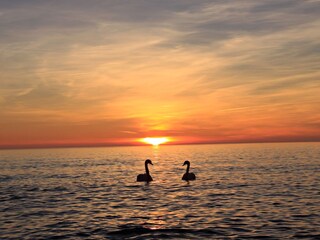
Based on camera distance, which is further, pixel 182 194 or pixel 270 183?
pixel 270 183

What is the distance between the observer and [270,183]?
1522 inches

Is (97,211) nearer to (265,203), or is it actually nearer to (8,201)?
(8,201)

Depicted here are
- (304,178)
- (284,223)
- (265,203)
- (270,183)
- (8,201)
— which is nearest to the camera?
(284,223)

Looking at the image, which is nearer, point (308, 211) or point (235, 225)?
point (235, 225)

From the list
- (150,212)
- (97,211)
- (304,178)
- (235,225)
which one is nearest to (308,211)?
(235,225)

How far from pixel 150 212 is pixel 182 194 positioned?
8.20 m

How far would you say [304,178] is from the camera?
42500 millimetres

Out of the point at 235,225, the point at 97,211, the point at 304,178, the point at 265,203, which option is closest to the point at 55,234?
the point at 97,211

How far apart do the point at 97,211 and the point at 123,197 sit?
6.19 meters

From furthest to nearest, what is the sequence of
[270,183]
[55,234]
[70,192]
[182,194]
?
[270,183], [70,192], [182,194], [55,234]

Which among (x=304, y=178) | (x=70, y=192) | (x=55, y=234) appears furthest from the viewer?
(x=304, y=178)

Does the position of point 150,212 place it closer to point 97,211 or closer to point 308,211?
point 97,211

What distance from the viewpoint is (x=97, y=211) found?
25.1 metres

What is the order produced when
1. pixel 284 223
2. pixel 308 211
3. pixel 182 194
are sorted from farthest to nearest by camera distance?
pixel 182 194, pixel 308 211, pixel 284 223
